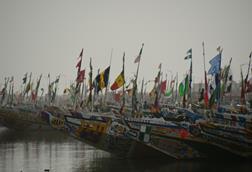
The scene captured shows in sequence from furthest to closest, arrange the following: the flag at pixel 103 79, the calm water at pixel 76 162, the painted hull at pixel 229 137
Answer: the flag at pixel 103 79 < the painted hull at pixel 229 137 < the calm water at pixel 76 162

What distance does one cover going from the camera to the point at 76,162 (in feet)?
98.2

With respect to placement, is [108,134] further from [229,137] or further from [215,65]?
[215,65]

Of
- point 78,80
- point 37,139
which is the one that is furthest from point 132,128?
point 37,139

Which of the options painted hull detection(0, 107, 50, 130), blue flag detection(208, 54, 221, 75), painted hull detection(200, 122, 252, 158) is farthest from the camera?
painted hull detection(0, 107, 50, 130)

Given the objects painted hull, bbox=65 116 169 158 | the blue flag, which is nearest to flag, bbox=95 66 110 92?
painted hull, bbox=65 116 169 158

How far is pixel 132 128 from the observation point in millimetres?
30172

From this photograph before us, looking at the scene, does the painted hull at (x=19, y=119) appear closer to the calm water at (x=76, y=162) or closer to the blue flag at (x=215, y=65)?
the calm water at (x=76, y=162)

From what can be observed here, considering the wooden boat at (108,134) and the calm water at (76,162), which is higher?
the wooden boat at (108,134)

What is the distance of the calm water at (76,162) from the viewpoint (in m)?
27.2

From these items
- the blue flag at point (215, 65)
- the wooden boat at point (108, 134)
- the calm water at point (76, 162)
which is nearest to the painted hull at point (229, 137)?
the calm water at point (76, 162)

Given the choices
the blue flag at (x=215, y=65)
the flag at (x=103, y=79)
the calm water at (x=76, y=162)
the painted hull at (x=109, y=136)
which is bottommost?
the calm water at (x=76, y=162)

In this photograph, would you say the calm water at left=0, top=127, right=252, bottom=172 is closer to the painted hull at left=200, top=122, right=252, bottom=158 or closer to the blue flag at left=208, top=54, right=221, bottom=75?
the painted hull at left=200, top=122, right=252, bottom=158

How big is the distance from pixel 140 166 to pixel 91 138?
515 centimetres

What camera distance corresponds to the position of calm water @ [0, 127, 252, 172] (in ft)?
89.2
